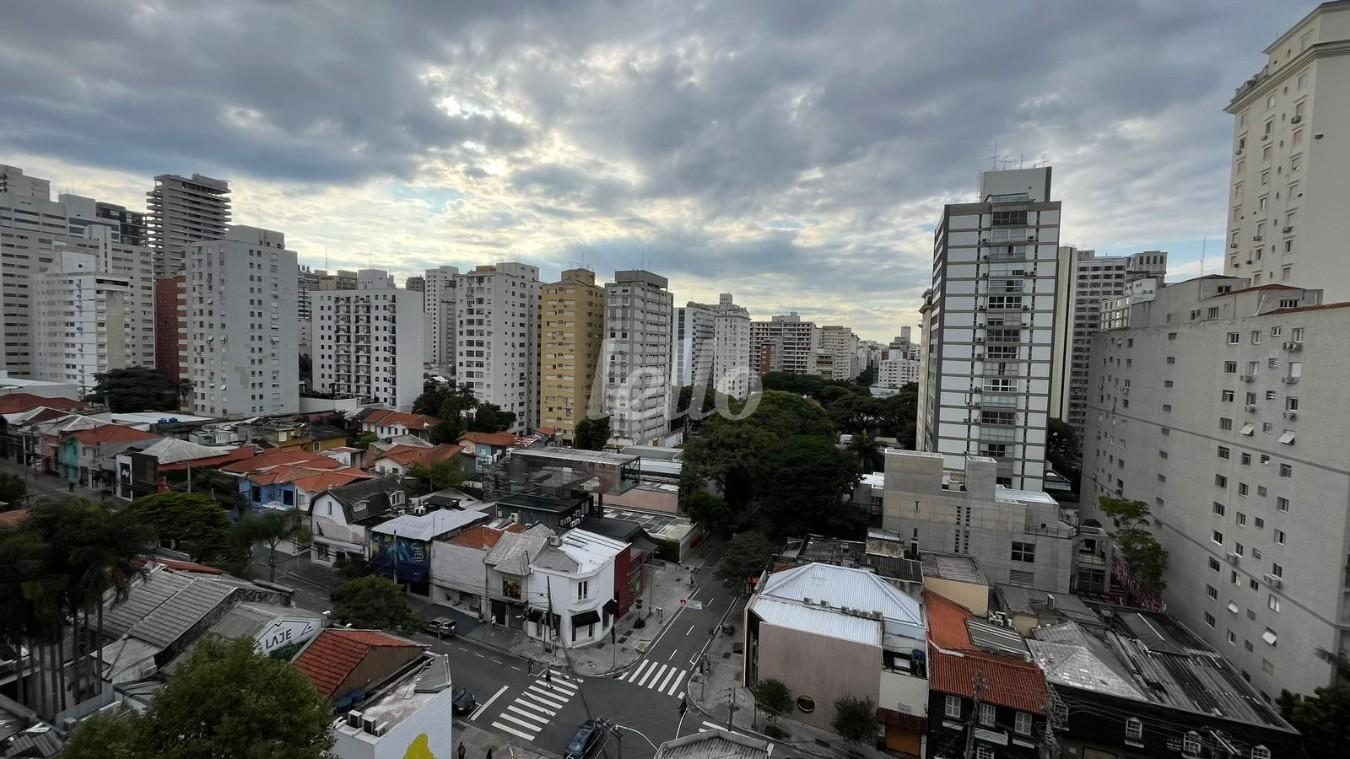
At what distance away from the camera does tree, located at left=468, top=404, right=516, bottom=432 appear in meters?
55.8

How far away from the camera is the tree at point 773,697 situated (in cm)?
1891

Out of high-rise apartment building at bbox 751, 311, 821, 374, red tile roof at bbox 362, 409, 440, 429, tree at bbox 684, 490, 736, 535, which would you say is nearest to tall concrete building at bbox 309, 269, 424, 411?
red tile roof at bbox 362, 409, 440, 429

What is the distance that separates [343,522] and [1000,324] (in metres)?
41.9

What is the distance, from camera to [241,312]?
2272 inches

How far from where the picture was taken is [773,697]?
18969mm

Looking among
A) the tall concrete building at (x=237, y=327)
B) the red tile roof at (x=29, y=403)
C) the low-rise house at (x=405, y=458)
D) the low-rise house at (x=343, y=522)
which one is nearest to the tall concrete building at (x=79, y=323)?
the red tile roof at (x=29, y=403)

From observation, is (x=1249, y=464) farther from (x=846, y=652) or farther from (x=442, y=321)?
(x=442, y=321)

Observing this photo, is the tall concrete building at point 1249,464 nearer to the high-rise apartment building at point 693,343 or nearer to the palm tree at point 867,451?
the palm tree at point 867,451

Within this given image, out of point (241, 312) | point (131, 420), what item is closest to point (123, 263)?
point (241, 312)

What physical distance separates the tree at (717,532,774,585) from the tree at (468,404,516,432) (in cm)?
3555

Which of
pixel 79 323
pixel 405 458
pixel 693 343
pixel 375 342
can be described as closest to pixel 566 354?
pixel 405 458

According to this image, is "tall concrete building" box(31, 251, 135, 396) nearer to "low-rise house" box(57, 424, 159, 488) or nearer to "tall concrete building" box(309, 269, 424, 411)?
"tall concrete building" box(309, 269, 424, 411)

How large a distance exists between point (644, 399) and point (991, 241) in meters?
35.0

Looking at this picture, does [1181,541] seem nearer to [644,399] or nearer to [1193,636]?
[1193,636]
